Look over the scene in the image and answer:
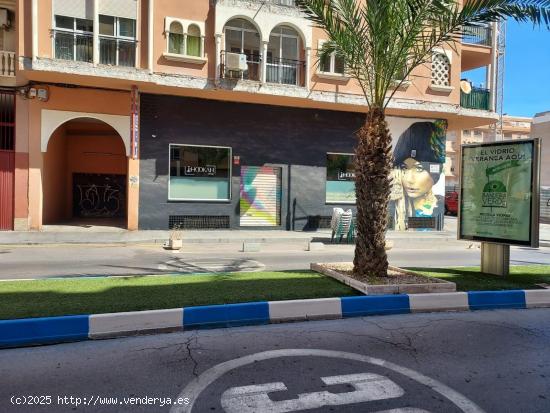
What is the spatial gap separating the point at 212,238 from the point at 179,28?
7641mm

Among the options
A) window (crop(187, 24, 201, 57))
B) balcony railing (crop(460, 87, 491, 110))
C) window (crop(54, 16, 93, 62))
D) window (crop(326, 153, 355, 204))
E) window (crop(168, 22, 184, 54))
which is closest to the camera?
window (crop(54, 16, 93, 62))

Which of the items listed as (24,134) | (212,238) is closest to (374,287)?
(212,238)

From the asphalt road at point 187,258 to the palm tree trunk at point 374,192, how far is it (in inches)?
113

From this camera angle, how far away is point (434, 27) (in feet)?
25.1

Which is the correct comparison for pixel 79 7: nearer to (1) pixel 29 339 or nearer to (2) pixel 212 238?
(2) pixel 212 238

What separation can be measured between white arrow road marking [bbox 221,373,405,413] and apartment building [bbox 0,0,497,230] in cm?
1381

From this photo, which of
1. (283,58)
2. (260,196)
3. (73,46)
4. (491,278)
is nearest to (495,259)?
(491,278)

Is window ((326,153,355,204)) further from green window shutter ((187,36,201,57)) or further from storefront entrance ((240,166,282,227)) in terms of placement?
green window shutter ((187,36,201,57))

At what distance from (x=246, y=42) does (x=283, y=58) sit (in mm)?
1535

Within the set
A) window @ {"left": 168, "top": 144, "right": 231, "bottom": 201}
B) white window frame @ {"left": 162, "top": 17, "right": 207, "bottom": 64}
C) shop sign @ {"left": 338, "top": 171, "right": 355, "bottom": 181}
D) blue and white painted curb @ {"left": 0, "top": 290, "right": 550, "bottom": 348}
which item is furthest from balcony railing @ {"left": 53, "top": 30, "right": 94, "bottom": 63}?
blue and white painted curb @ {"left": 0, "top": 290, "right": 550, "bottom": 348}

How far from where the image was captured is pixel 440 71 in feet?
66.9

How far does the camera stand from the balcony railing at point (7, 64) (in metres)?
16.0

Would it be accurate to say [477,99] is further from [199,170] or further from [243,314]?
[243,314]

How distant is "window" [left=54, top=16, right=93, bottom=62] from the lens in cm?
1577
